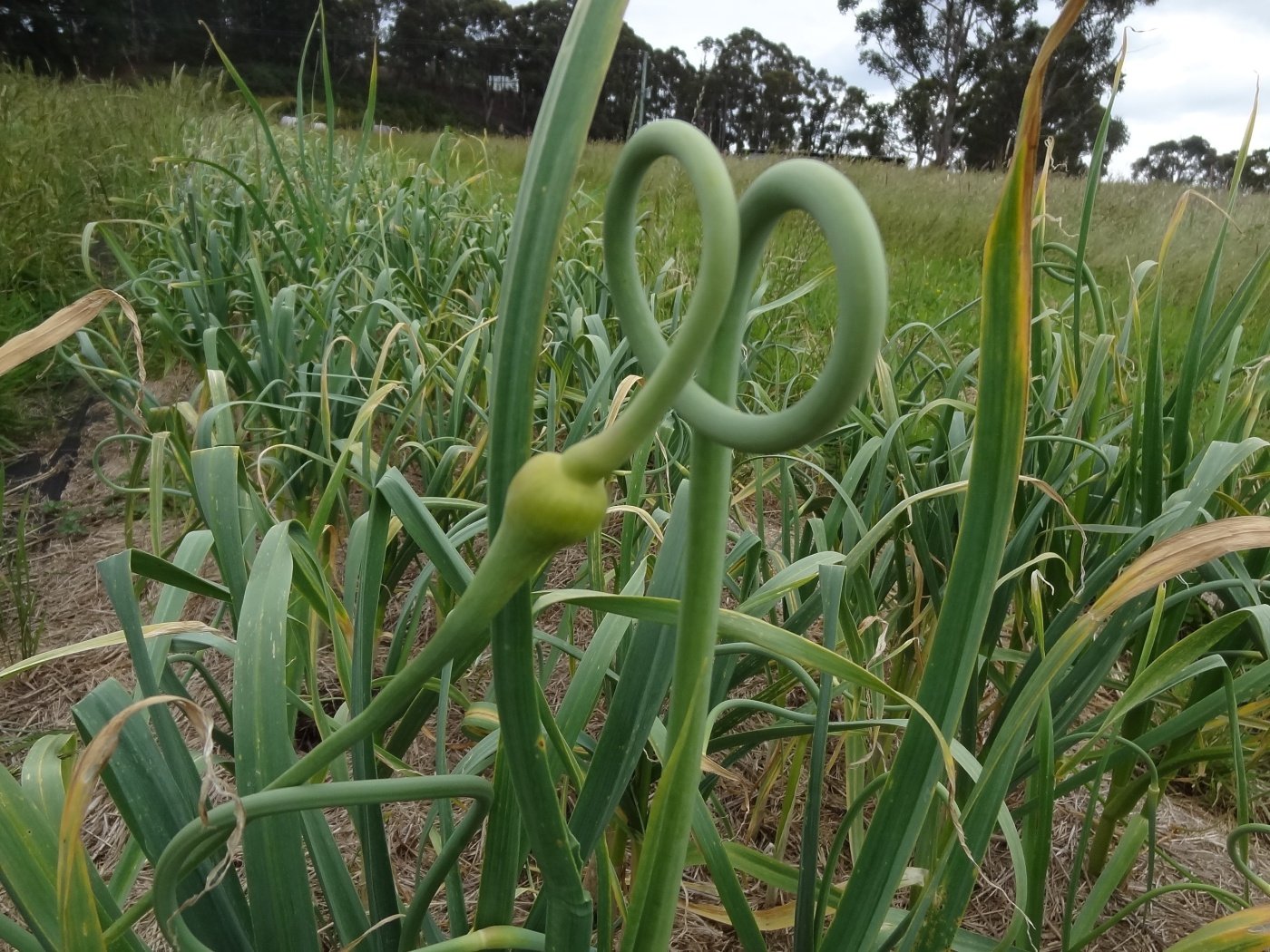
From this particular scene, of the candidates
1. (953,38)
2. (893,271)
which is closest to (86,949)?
(893,271)

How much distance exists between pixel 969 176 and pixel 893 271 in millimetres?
3005

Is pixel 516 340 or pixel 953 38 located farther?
pixel 953 38

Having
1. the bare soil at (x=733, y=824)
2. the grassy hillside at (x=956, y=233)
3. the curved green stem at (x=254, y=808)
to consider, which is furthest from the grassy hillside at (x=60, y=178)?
the curved green stem at (x=254, y=808)

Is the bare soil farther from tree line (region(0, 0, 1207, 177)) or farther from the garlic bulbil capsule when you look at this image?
tree line (region(0, 0, 1207, 177))

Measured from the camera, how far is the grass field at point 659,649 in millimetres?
254

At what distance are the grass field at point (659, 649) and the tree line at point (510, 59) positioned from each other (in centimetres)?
1056

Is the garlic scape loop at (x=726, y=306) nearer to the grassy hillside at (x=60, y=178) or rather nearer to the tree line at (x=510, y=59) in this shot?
the grassy hillside at (x=60, y=178)

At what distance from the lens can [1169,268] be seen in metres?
3.42

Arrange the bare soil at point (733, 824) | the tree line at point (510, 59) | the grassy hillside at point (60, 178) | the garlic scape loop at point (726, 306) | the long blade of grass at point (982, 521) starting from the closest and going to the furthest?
the garlic scape loop at point (726, 306) < the long blade of grass at point (982, 521) < the bare soil at point (733, 824) < the grassy hillside at point (60, 178) < the tree line at point (510, 59)

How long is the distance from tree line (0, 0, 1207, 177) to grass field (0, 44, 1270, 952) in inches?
416

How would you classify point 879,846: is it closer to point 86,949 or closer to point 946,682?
point 946,682

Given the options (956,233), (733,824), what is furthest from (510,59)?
(733,824)

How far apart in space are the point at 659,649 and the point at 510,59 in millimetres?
16378

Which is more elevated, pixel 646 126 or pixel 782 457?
pixel 646 126
